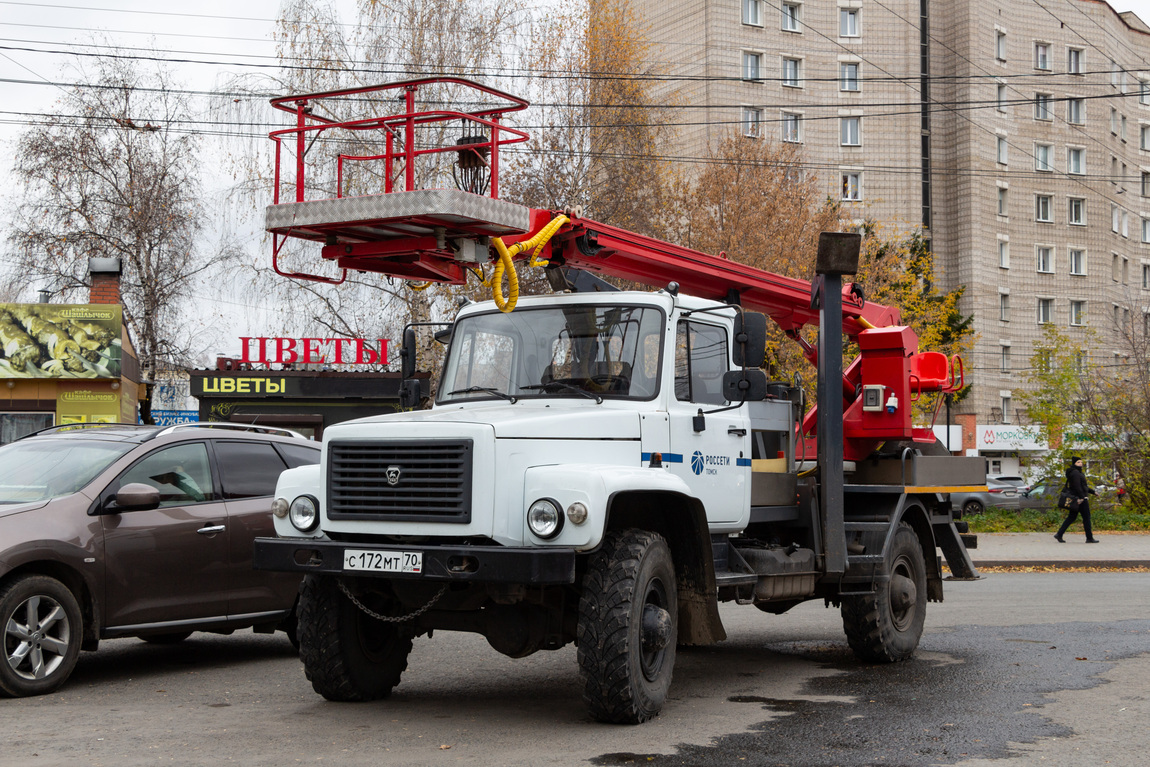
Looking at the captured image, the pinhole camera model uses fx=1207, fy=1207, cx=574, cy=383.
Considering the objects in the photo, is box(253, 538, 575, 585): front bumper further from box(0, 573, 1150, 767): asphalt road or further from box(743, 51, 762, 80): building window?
box(743, 51, 762, 80): building window

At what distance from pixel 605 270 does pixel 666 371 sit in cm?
174

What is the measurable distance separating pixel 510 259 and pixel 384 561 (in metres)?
2.21

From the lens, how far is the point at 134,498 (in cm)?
827

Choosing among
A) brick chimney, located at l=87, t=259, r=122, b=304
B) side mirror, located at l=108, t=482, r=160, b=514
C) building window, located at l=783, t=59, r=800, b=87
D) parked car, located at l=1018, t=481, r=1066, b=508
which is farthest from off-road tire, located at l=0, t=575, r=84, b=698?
building window, located at l=783, t=59, r=800, b=87

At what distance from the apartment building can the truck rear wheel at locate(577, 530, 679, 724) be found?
4053cm

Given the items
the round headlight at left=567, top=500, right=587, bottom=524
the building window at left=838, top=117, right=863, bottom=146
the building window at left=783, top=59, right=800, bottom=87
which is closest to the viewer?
the round headlight at left=567, top=500, right=587, bottom=524

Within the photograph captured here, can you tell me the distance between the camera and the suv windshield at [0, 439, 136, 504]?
328 inches

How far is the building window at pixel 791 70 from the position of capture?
5109cm

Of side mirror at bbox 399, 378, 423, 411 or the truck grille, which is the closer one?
the truck grille

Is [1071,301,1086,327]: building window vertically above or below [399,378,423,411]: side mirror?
above

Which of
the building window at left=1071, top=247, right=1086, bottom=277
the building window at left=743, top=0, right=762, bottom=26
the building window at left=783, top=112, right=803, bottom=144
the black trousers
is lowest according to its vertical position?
the black trousers

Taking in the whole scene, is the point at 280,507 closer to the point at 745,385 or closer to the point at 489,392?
the point at 489,392

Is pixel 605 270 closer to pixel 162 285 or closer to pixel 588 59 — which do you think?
pixel 588 59

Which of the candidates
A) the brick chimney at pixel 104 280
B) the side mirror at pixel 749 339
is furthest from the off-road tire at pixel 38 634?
the brick chimney at pixel 104 280
